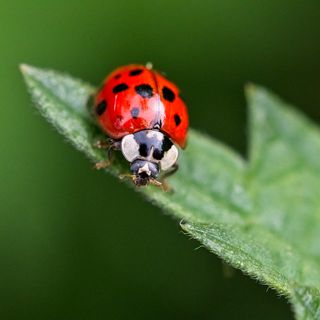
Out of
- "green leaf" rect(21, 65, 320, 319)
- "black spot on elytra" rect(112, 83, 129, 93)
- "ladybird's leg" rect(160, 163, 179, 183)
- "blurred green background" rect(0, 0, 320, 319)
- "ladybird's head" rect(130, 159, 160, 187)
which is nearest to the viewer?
"green leaf" rect(21, 65, 320, 319)

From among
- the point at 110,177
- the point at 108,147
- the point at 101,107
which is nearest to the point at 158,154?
the point at 108,147

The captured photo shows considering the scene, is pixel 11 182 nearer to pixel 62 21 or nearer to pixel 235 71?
pixel 62 21

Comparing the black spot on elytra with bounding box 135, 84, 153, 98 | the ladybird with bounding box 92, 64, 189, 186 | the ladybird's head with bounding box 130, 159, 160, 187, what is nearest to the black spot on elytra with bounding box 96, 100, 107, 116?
the ladybird with bounding box 92, 64, 189, 186

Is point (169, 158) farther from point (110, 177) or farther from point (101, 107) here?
point (110, 177)

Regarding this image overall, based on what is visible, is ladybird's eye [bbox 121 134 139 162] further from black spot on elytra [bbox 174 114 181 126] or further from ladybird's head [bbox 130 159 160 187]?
black spot on elytra [bbox 174 114 181 126]

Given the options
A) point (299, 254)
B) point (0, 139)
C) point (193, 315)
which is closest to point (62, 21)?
point (0, 139)

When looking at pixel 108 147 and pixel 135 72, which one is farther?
pixel 135 72

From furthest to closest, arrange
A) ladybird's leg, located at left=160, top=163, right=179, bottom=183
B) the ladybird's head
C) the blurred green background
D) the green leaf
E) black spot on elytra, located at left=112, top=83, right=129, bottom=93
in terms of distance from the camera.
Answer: the blurred green background → ladybird's leg, located at left=160, top=163, right=179, bottom=183 → black spot on elytra, located at left=112, top=83, right=129, bottom=93 → the ladybird's head → the green leaf
